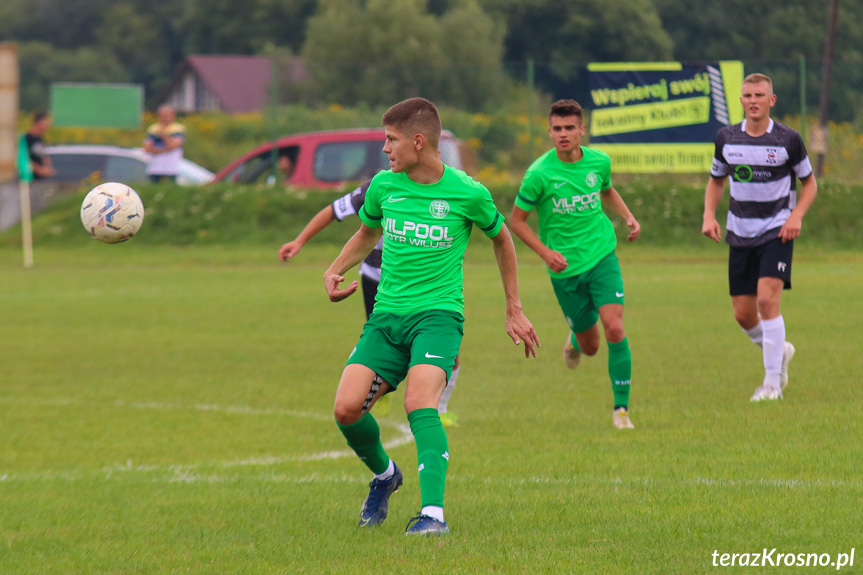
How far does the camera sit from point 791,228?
26.9 feet

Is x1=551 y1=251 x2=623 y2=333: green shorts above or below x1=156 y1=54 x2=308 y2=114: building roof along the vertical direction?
above

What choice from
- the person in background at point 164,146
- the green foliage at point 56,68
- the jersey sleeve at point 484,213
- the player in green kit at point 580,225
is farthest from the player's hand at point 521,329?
the green foliage at point 56,68

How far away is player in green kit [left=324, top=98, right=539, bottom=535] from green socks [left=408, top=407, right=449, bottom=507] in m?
0.04

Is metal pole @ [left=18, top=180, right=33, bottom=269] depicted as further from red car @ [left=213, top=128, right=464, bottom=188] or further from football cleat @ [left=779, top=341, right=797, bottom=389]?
football cleat @ [left=779, top=341, right=797, bottom=389]

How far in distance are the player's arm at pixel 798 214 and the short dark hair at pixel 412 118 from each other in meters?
3.67

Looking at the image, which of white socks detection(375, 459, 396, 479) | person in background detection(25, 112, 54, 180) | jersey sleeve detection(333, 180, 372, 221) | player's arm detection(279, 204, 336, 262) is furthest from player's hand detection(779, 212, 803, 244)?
person in background detection(25, 112, 54, 180)

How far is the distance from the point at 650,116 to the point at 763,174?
12534mm

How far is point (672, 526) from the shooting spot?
500 cm

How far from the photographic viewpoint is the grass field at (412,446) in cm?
489

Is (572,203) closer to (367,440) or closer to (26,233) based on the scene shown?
(367,440)

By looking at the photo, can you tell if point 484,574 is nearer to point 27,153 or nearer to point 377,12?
point 27,153

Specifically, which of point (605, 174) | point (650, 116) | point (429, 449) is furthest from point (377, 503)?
point (650, 116)

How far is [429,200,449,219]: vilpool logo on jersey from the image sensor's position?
544 centimetres

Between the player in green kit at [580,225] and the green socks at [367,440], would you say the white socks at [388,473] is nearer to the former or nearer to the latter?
the green socks at [367,440]
